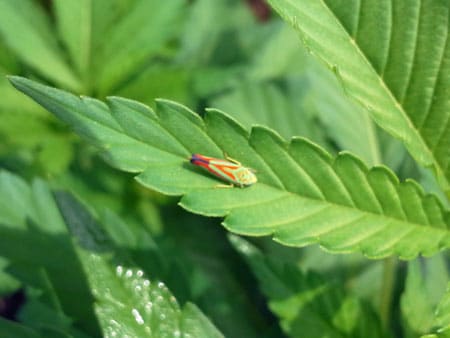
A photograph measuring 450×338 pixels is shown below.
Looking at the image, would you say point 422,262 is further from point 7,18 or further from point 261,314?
point 7,18

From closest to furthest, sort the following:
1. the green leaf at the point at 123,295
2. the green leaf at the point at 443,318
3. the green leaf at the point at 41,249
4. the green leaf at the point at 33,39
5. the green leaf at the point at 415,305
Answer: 1. the green leaf at the point at 443,318
2. the green leaf at the point at 123,295
3. the green leaf at the point at 415,305
4. the green leaf at the point at 41,249
5. the green leaf at the point at 33,39

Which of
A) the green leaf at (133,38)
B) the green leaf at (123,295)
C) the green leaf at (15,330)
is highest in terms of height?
the green leaf at (133,38)

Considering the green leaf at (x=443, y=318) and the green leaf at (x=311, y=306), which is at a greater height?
the green leaf at (x=443, y=318)

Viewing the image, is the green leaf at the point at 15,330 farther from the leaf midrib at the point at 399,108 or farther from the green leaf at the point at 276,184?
the leaf midrib at the point at 399,108

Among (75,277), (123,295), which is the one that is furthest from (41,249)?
(123,295)

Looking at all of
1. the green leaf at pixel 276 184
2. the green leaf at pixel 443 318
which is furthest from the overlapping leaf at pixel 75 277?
the green leaf at pixel 443 318

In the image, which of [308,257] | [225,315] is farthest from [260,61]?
[225,315]

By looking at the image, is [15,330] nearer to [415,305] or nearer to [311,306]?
[311,306]

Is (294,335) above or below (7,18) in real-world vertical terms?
below

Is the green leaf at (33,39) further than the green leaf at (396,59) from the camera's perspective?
Yes
